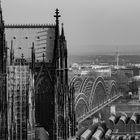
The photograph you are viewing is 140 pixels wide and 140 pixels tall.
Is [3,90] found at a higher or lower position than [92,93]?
higher

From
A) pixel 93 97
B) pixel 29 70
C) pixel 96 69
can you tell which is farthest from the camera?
pixel 96 69

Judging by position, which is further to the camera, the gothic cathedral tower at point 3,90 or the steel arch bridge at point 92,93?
the steel arch bridge at point 92,93

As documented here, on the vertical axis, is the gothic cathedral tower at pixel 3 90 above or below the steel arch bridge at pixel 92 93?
above

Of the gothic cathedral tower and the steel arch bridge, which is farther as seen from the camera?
the steel arch bridge

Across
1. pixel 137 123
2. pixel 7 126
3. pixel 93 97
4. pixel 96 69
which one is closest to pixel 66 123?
pixel 7 126

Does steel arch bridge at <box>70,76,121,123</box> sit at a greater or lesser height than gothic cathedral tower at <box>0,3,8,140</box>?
lesser

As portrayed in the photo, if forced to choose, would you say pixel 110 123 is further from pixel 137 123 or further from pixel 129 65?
pixel 129 65

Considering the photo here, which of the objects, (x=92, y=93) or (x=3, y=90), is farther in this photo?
(x=92, y=93)

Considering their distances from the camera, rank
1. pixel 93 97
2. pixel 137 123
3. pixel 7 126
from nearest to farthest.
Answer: pixel 7 126 → pixel 137 123 → pixel 93 97
